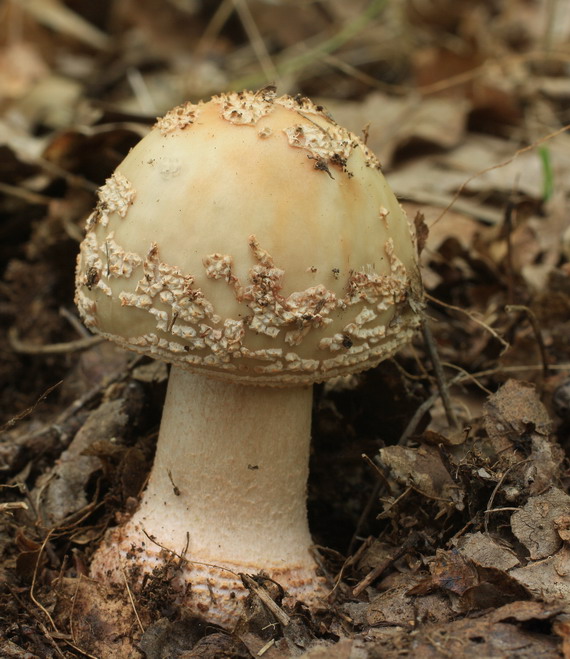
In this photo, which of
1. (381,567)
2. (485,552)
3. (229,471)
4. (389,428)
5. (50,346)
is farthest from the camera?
(50,346)

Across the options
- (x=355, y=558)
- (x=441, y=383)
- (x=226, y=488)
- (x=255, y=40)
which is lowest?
(x=355, y=558)

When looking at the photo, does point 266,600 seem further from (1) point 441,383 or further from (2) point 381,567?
(1) point 441,383

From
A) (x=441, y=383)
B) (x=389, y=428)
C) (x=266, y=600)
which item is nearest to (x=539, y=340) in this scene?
(x=441, y=383)

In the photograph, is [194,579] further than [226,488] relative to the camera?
No

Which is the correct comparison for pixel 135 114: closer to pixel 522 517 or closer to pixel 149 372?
pixel 149 372

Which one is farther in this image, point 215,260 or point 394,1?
point 394,1

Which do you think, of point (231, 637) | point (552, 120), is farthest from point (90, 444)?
point (552, 120)

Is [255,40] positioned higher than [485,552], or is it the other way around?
[255,40]
